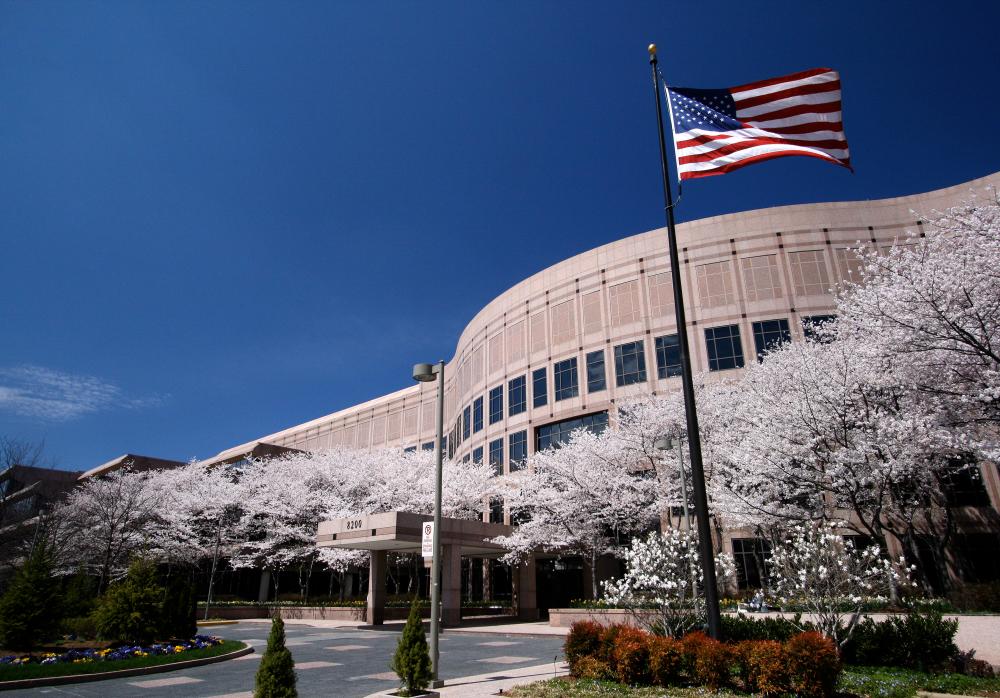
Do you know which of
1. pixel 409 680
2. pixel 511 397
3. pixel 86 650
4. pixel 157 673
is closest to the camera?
pixel 409 680

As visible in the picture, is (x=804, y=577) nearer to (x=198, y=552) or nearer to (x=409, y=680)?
(x=409, y=680)

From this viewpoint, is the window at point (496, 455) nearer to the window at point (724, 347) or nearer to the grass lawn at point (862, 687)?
the window at point (724, 347)

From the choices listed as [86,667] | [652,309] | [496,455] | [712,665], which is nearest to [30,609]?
[86,667]

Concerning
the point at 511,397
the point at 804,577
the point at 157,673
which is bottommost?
the point at 157,673

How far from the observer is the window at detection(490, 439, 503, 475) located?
5012cm

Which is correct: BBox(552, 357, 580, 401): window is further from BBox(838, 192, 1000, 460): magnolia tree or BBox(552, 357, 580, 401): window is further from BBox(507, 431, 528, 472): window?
BBox(838, 192, 1000, 460): magnolia tree

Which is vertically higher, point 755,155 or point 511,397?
point 511,397

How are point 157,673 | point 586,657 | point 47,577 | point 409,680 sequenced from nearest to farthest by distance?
point 409,680
point 586,657
point 157,673
point 47,577

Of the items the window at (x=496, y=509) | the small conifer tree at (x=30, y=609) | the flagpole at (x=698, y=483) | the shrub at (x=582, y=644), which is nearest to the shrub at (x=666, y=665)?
the flagpole at (x=698, y=483)

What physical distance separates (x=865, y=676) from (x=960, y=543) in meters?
28.7

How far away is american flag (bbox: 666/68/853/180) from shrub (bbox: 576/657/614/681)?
32.7ft

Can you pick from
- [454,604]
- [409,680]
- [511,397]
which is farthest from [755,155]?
[511,397]

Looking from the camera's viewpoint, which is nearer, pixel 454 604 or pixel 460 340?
pixel 454 604

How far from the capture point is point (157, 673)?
→ 1523 cm
